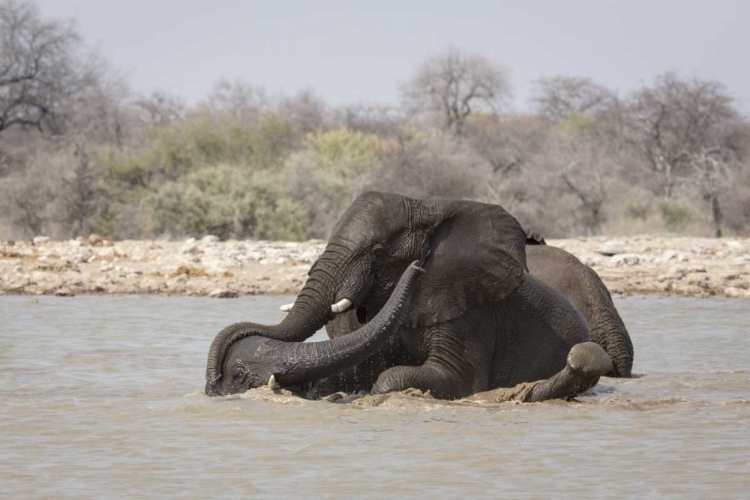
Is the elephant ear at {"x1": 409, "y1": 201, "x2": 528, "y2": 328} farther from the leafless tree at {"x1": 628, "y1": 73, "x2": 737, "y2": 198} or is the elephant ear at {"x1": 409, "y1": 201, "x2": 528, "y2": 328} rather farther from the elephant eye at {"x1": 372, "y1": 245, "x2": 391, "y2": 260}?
the leafless tree at {"x1": 628, "y1": 73, "x2": 737, "y2": 198}

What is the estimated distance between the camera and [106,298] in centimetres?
1639

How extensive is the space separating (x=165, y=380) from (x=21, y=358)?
1.98 m

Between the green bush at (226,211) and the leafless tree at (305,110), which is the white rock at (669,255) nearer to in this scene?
the green bush at (226,211)

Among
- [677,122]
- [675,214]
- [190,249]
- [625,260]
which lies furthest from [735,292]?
[677,122]

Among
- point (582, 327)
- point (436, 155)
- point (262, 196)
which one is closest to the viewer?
point (582, 327)

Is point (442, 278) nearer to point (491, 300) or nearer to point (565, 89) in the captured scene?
point (491, 300)

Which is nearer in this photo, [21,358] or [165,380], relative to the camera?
[165,380]

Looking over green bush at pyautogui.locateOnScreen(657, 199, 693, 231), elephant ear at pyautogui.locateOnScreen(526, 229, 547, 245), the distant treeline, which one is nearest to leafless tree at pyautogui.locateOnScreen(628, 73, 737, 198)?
the distant treeline

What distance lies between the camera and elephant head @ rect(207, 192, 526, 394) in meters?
7.49

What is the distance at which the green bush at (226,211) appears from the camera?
2569 cm

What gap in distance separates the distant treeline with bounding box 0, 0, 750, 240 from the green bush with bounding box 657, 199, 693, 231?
1.4 inches

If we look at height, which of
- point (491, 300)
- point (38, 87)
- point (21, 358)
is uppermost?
point (38, 87)

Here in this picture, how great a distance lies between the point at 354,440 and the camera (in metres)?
6.73

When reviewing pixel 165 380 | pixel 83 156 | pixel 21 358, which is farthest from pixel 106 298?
pixel 83 156
